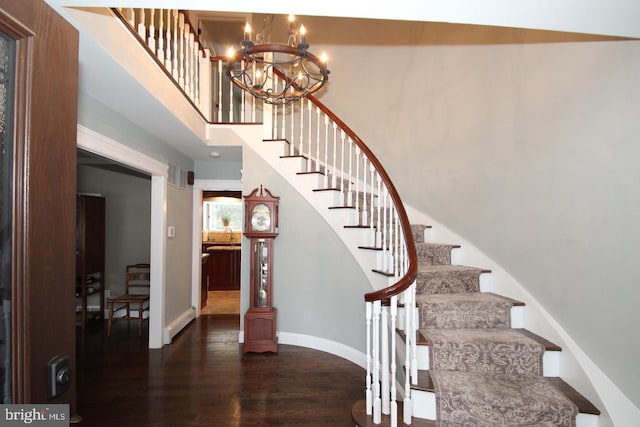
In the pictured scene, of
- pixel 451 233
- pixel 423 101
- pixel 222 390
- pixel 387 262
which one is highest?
pixel 423 101

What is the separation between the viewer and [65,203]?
98 cm

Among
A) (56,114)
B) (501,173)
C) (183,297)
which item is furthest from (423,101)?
(183,297)

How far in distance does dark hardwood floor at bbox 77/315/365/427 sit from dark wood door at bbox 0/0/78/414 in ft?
5.92

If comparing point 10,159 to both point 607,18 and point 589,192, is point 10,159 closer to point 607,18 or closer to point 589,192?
point 607,18

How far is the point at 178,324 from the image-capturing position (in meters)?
4.16

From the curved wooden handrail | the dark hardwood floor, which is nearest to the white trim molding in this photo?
the curved wooden handrail

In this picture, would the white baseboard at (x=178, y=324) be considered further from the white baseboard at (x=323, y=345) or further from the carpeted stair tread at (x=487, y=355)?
the carpeted stair tread at (x=487, y=355)

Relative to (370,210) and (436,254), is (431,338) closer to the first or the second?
(436,254)

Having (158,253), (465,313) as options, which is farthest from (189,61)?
(465,313)

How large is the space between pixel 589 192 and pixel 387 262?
1.54m

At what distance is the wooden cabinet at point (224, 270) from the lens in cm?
695

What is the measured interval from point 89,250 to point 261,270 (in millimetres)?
2574

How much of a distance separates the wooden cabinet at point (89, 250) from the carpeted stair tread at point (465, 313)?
14.0 ft

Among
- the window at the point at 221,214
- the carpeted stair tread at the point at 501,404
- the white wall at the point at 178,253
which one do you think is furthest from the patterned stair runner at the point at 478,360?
the window at the point at 221,214
